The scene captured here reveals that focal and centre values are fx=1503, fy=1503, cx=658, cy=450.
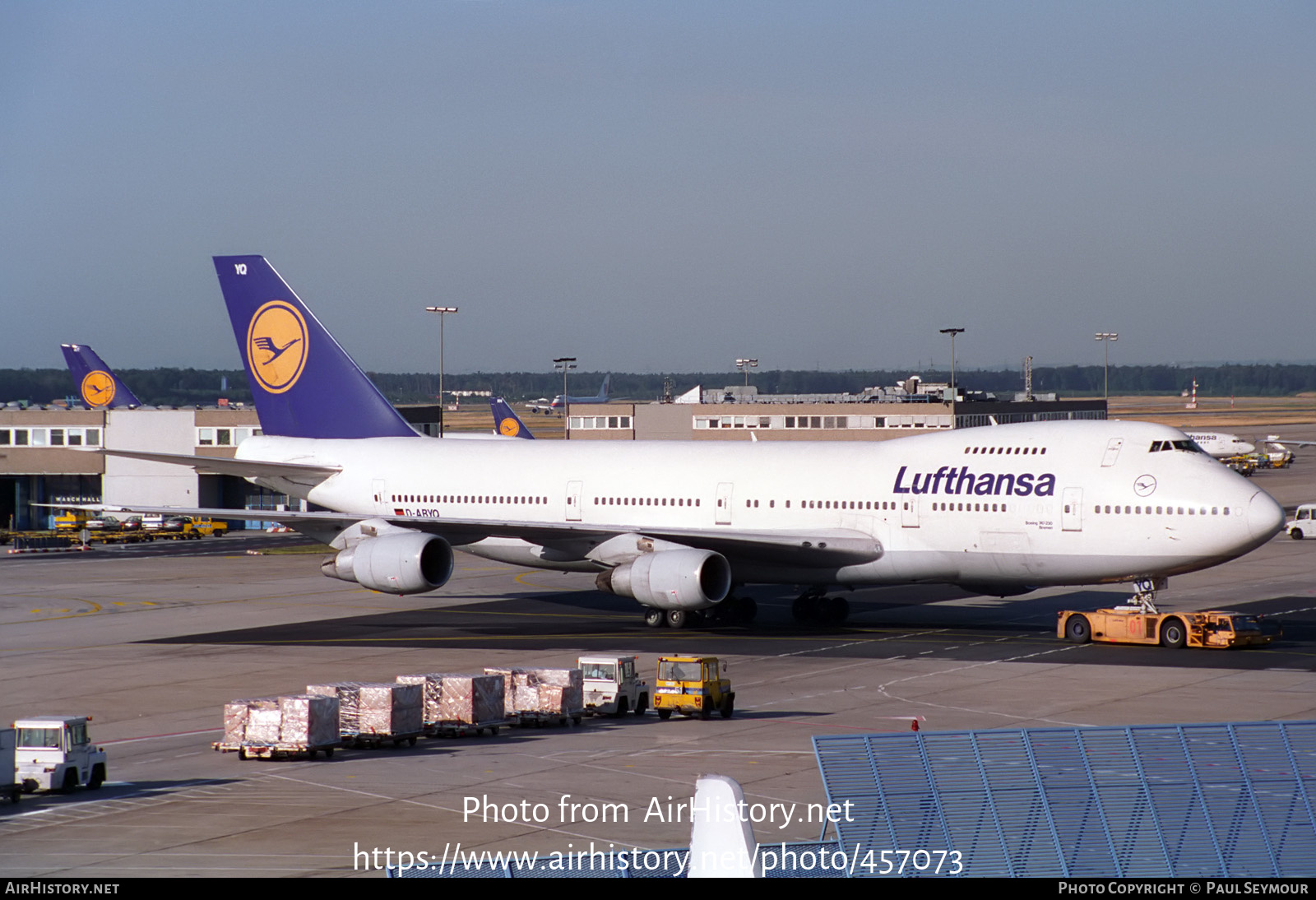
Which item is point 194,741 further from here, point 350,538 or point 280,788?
point 350,538

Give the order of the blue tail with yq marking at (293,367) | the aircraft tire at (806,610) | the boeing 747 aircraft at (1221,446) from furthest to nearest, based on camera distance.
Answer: the boeing 747 aircraft at (1221,446) < the blue tail with yq marking at (293,367) < the aircraft tire at (806,610)

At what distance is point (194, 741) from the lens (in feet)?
→ 99.2

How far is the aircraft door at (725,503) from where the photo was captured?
47.0 meters

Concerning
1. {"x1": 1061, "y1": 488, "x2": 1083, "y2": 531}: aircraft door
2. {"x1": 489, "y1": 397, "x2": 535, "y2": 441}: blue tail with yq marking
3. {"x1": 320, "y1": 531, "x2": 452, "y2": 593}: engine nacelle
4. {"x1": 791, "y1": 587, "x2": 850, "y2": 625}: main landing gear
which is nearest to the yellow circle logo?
{"x1": 489, "y1": 397, "x2": 535, "y2": 441}: blue tail with yq marking

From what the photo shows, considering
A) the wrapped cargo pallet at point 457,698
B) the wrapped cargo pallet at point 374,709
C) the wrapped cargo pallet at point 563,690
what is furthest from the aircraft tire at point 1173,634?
the wrapped cargo pallet at point 374,709

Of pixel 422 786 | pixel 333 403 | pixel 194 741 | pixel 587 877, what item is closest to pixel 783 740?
pixel 422 786

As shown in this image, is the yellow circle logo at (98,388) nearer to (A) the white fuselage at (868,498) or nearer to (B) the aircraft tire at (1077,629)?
(A) the white fuselage at (868,498)

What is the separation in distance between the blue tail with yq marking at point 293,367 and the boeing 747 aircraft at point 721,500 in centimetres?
6

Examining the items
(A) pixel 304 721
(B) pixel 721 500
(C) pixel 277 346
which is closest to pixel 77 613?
(C) pixel 277 346

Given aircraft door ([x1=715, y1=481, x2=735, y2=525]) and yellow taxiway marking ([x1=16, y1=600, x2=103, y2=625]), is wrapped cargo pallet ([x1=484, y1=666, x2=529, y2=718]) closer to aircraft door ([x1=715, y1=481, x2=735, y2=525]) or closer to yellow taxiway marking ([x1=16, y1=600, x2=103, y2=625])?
aircraft door ([x1=715, y1=481, x2=735, y2=525])

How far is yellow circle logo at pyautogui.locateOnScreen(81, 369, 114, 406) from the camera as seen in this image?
99812 millimetres

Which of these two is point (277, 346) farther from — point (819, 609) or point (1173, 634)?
point (1173, 634)

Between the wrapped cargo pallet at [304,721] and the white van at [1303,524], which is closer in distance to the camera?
the wrapped cargo pallet at [304,721]
